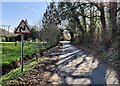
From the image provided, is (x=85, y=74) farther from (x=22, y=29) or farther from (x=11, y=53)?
→ (x=11, y=53)

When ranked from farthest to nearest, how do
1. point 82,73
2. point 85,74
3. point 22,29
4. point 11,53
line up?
point 11,53
point 22,29
point 82,73
point 85,74

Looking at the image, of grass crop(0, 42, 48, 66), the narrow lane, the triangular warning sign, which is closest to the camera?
the narrow lane

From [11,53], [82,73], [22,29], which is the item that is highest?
[22,29]

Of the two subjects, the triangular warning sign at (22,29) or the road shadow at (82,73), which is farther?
the triangular warning sign at (22,29)

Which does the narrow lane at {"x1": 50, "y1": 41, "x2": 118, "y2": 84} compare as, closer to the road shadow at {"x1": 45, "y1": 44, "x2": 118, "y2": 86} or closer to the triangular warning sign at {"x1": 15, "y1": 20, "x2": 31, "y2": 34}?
the road shadow at {"x1": 45, "y1": 44, "x2": 118, "y2": 86}

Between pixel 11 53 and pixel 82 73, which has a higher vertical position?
pixel 82 73

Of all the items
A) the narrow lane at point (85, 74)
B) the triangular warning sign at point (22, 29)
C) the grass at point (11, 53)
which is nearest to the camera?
the narrow lane at point (85, 74)

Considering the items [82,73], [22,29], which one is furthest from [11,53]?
[82,73]

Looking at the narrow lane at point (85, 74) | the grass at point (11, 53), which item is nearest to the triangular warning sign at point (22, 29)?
the narrow lane at point (85, 74)

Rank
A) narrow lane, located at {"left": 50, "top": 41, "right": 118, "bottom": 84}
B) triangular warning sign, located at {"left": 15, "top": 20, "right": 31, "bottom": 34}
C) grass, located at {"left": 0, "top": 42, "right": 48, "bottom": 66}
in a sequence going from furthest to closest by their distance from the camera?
grass, located at {"left": 0, "top": 42, "right": 48, "bottom": 66} → triangular warning sign, located at {"left": 15, "top": 20, "right": 31, "bottom": 34} → narrow lane, located at {"left": 50, "top": 41, "right": 118, "bottom": 84}

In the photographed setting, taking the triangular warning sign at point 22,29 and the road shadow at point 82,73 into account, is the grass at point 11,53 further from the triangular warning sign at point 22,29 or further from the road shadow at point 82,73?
the triangular warning sign at point 22,29

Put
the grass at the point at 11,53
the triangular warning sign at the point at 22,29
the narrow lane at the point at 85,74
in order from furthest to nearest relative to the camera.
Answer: the grass at the point at 11,53 < the triangular warning sign at the point at 22,29 < the narrow lane at the point at 85,74

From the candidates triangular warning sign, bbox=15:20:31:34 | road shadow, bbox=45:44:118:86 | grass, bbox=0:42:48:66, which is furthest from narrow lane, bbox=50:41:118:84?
grass, bbox=0:42:48:66

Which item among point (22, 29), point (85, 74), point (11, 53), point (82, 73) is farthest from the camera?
point (11, 53)
